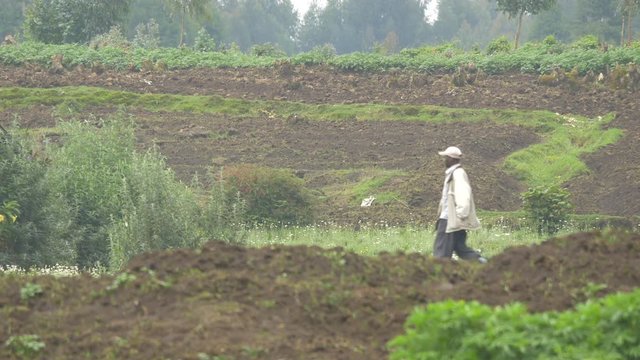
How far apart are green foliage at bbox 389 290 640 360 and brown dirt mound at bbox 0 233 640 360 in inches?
31.0

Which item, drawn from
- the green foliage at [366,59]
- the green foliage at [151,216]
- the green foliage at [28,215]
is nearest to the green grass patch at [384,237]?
the green foliage at [151,216]

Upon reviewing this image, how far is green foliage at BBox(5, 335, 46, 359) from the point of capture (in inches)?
344

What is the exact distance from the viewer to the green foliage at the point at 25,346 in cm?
874

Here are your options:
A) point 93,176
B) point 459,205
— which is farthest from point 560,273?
point 93,176

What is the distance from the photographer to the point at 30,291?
980 cm

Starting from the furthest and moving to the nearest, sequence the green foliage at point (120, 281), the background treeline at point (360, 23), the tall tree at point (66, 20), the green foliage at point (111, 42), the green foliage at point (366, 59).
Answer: the background treeline at point (360, 23) < the tall tree at point (66, 20) < the green foliage at point (111, 42) < the green foliage at point (366, 59) < the green foliage at point (120, 281)

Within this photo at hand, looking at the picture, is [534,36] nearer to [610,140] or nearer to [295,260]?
[610,140]

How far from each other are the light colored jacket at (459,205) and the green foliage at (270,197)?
26.2 feet

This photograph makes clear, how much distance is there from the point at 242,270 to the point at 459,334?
2.67m

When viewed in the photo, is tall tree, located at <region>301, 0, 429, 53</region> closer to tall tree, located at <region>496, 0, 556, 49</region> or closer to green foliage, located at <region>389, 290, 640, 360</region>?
tall tree, located at <region>496, 0, 556, 49</region>

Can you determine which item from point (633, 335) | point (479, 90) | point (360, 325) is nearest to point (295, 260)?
point (360, 325)

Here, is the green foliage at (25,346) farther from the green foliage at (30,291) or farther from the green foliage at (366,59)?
the green foliage at (366,59)

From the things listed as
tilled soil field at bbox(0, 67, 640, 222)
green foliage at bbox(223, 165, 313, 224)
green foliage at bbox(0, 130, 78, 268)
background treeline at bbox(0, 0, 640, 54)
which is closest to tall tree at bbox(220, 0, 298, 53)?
background treeline at bbox(0, 0, 640, 54)

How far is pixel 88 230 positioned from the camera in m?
18.8
